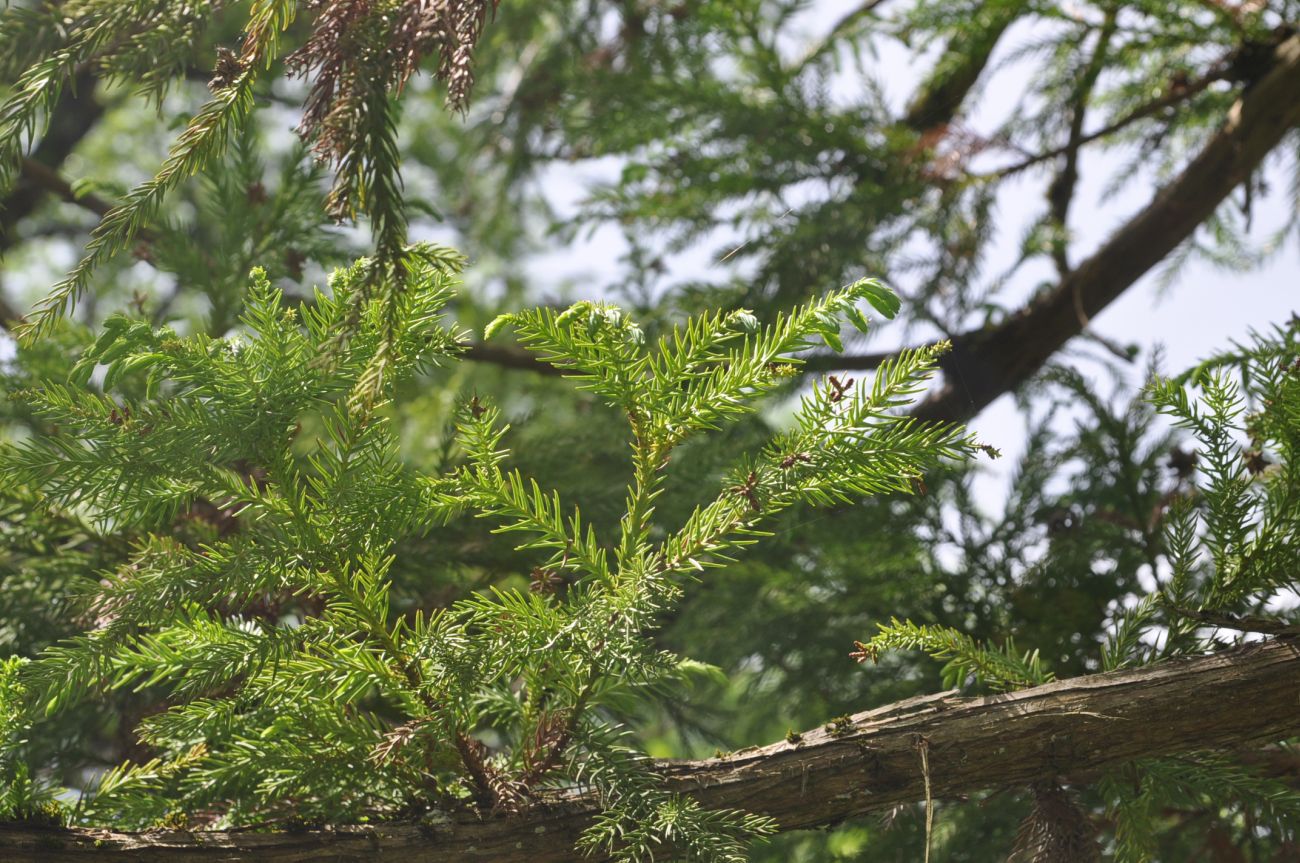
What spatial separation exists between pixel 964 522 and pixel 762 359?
962 mm

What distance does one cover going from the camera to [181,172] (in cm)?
90

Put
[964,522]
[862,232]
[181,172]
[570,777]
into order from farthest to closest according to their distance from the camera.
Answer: [862,232] < [964,522] < [570,777] < [181,172]

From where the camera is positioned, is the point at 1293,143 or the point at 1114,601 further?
the point at 1293,143

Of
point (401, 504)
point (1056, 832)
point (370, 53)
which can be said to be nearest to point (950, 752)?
point (1056, 832)

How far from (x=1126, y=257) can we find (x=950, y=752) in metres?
1.42

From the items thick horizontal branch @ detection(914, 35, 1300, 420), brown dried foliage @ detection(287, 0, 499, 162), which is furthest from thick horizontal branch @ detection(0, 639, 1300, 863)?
thick horizontal branch @ detection(914, 35, 1300, 420)

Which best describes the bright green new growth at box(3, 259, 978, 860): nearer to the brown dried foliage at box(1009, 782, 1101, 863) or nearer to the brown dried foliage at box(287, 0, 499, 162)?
the brown dried foliage at box(287, 0, 499, 162)

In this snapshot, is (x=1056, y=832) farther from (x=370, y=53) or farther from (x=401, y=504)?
(x=370, y=53)

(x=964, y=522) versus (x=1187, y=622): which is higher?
(x=964, y=522)

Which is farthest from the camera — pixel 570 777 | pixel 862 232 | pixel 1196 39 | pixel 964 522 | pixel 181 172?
pixel 862 232

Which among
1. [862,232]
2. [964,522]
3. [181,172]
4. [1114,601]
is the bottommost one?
[1114,601]

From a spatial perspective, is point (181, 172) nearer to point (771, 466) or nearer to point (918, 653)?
point (771, 466)

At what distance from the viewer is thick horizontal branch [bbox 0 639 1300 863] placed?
0.99 m

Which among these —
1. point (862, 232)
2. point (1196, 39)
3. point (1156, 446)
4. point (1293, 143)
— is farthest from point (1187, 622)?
point (1293, 143)
